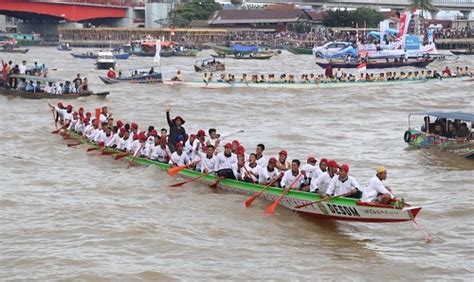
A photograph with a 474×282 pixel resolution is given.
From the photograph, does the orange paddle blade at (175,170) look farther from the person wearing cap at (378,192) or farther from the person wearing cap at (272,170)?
the person wearing cap at (378,192)

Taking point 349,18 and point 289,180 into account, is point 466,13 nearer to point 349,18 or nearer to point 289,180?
point 349,18

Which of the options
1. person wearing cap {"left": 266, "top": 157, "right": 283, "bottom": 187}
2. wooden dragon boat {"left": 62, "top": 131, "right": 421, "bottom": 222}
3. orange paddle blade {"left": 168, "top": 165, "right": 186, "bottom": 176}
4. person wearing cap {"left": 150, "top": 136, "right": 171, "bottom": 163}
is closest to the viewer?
wooden dragon boat {"left": 62, "top": 131, "right": 421, "bottom": 222}

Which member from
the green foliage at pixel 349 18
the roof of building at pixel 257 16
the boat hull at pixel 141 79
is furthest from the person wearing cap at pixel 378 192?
the roof of building at pixel 257 16

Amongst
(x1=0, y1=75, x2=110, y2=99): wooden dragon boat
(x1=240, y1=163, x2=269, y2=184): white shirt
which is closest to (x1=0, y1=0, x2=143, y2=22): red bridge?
(x1=0, y1=75, x2=110, y2=99): wooden dragon boat

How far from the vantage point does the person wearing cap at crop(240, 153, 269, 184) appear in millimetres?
17875

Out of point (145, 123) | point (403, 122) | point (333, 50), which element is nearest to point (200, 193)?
point (145, 123)

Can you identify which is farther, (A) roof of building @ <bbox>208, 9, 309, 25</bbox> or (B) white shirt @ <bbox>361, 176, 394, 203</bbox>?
(A) roof of building @ <bbox>208, 9, 309, 25</bbox>

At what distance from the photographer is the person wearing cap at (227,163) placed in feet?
61.6

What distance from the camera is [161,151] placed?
2173 centimetres

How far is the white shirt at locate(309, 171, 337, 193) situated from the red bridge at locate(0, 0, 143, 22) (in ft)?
276

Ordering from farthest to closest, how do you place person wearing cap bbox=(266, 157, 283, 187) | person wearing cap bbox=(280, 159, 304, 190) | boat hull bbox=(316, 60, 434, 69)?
boat hull bbox=(316, 60, 434, 69)
person wearing cap bbox=(266, 157, 283, 187)
person wearing cap bbox=(280, 159, 304, 190)

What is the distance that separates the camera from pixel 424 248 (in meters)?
15.6

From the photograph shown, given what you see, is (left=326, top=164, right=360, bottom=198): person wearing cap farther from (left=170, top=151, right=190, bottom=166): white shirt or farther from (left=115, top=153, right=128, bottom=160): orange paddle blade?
(left=115, top=153, right=128, bottom=160): orange paddle blade

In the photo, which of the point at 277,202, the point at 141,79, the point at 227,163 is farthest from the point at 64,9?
the point at 277,202
